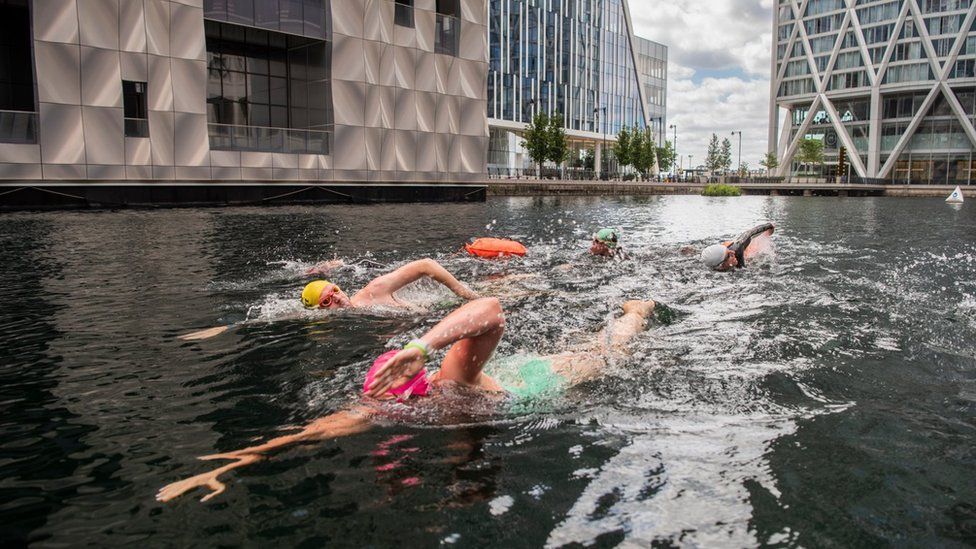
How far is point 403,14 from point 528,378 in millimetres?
39441

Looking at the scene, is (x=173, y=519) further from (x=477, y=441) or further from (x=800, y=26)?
(x=800, y=26)

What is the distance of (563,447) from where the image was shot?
470 centimetres

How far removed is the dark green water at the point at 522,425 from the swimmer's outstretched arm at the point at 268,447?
0.11 meters

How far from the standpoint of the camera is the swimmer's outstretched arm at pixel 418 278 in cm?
769

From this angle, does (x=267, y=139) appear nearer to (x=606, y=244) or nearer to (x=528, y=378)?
(x=606, y=244)

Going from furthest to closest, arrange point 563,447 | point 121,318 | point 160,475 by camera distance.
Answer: point 121,318, point 563,447, point 160,475

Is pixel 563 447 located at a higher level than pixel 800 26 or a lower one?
lower

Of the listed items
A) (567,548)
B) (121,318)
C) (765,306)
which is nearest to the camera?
(567,548)

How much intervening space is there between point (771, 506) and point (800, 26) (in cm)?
12032

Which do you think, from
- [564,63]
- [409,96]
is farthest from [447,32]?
[564,63]

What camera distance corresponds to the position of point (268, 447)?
4.61 meters

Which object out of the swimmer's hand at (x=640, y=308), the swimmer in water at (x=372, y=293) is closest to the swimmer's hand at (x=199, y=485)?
the swimmer in water at (x=372, y=293)

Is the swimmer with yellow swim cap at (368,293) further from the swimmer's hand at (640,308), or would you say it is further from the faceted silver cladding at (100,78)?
the faceted silver cladding at (100,78)

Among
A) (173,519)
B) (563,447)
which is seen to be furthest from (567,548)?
(173,519)
